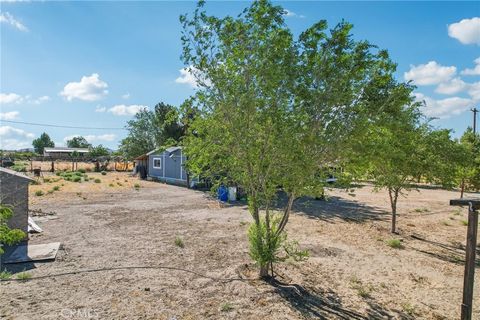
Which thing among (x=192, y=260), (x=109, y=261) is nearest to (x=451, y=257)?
(x=192, y=260)

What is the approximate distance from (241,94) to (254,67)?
56 centimetres

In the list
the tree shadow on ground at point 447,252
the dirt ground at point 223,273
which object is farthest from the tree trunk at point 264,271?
the tree shadow on ground at point 447,252

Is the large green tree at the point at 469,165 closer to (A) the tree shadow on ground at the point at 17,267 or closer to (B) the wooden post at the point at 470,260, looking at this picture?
(B) the wooden post at the point at 470,260

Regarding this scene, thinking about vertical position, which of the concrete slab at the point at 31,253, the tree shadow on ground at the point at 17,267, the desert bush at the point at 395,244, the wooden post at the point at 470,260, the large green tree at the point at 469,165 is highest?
the large green tree at the point at 469,165

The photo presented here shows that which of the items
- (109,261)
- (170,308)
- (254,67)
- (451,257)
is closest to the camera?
(170,308)

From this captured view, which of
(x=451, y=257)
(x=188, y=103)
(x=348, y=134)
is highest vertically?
(x=188, y=103)

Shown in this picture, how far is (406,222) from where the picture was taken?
14.6m

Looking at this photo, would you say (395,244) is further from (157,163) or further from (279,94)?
(157,163)

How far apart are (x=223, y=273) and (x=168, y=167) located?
986 inches

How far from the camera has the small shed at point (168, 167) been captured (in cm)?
2844

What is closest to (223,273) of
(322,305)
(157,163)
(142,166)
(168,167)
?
(322,305)

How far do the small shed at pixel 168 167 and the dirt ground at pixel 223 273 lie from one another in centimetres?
1436

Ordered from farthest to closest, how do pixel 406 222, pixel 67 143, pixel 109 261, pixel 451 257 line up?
1. pixel 67 143
2. pixel 406 222
3. pixel 451 257
4. pixel 109 261

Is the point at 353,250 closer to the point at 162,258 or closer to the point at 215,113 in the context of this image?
the point at 162,258
